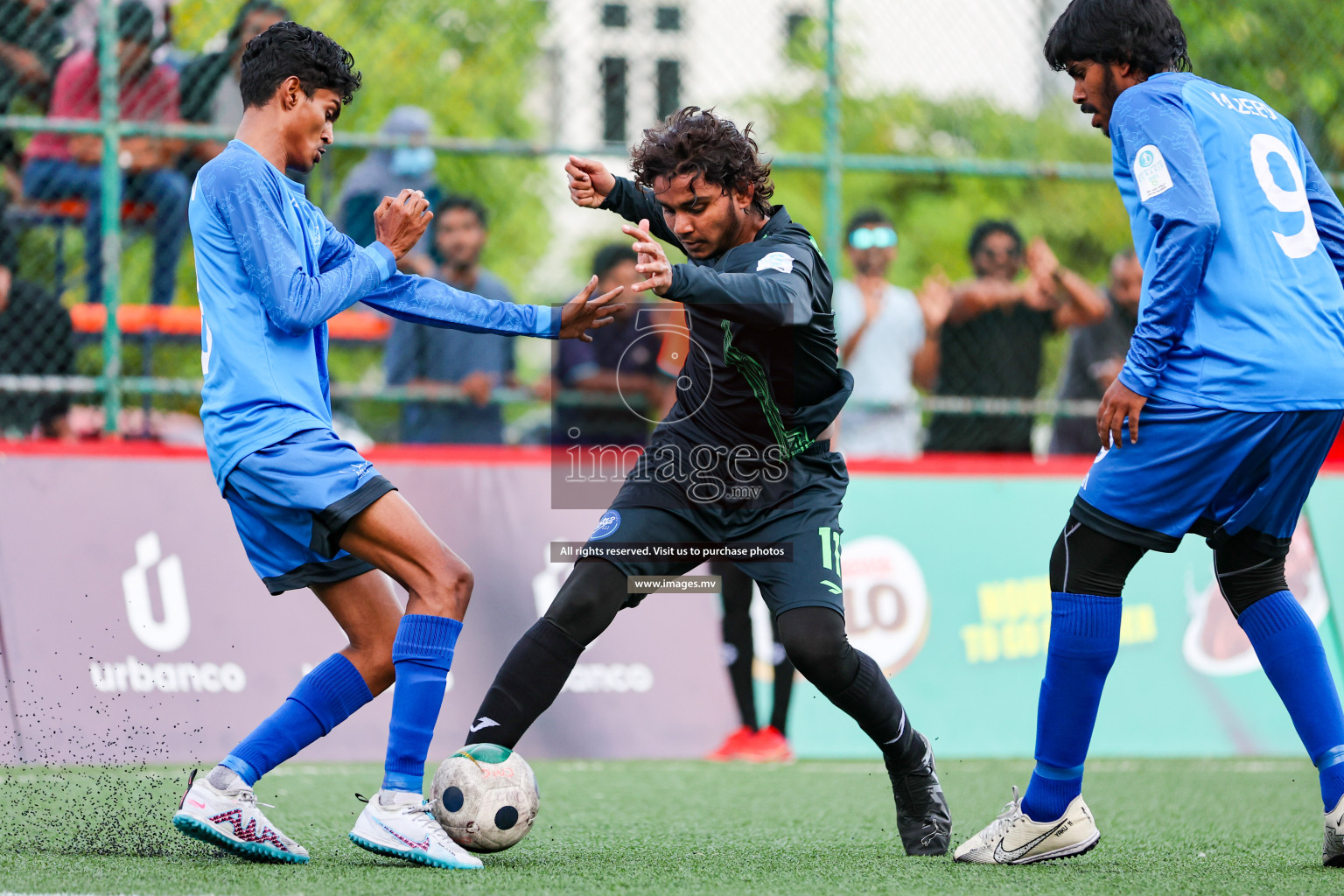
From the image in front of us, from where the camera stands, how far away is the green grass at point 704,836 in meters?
3.41

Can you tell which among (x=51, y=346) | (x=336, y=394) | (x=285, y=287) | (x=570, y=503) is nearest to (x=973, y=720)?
(x=570, y=503)

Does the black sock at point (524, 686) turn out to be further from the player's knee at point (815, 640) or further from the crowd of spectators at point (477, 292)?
the crowd of spectators at point (477, 292)

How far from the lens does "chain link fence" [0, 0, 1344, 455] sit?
22.9ft

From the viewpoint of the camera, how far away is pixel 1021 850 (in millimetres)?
3852

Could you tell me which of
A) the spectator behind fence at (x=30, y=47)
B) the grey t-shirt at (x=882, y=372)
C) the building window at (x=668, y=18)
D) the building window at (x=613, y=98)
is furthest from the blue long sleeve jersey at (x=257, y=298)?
the building window at (x=668, y=18)

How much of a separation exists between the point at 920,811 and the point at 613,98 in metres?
4.74

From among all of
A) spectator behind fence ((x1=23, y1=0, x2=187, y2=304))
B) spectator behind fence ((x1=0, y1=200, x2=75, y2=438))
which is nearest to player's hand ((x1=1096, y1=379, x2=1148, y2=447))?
spectator behind fence ((x1=23, y1=0, x2=187, y2=304))

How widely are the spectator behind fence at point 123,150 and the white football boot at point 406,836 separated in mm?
4239

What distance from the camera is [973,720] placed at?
688 centimetres

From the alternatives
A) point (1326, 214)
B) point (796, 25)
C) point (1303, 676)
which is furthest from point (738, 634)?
point (796, 25)

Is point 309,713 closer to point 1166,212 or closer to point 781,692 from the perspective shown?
point 1166,212

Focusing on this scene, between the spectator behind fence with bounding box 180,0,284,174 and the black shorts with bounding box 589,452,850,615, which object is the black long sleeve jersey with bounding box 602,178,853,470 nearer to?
the black shorts with bounding box 589,452,850,615

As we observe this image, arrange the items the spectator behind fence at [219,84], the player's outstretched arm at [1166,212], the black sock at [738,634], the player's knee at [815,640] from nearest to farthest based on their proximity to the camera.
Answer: the player's outstretched arm at [1166,212] → the player's knee at [815,640] → the black sock at [738,634] → the spectator behind fence at [219,84]

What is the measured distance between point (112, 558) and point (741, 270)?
3.70 metres
